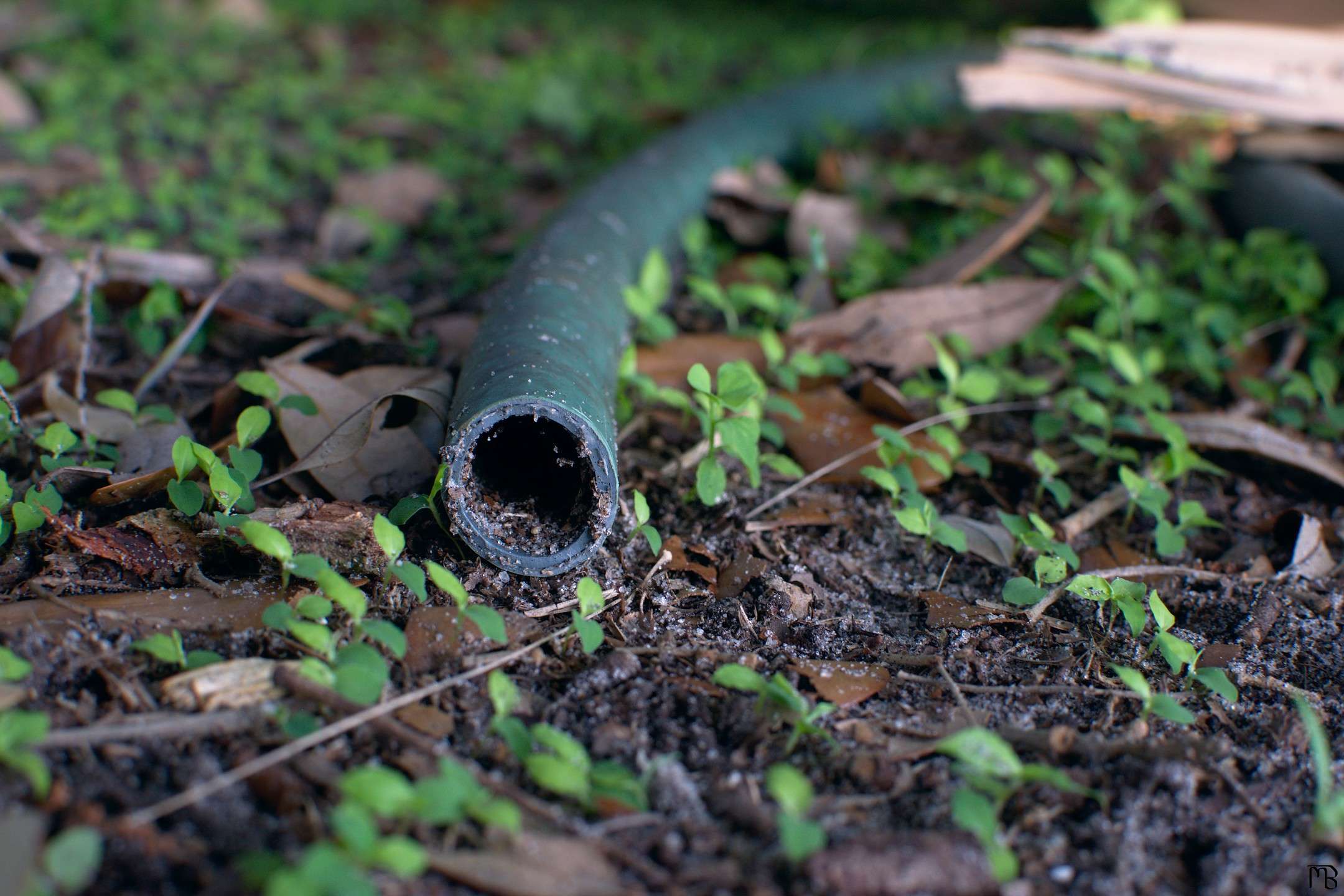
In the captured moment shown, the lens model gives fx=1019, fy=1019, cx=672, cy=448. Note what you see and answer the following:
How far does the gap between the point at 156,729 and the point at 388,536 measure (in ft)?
1.30

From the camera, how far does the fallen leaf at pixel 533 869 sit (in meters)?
1.21

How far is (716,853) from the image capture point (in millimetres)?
1293

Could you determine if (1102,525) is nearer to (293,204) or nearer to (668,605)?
(668,605)

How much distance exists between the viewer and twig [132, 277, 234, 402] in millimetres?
2160

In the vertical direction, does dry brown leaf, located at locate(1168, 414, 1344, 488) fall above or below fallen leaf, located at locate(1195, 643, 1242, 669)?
above

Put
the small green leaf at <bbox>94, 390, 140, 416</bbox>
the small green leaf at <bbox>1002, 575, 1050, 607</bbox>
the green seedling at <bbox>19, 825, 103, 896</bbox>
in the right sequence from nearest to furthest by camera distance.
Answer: the green seedling at <bbox>19, 825, 103, 896</bbox> < the small green leaf at <bbox>1002, 575, 1050, 607</bbox> < the small green leaf at <bbox>94, 390, 140, 416</bbox>

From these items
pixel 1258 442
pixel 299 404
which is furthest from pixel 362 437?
pixel 1258 442

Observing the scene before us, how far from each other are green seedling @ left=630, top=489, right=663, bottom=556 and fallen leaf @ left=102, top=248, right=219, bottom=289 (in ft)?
4.74

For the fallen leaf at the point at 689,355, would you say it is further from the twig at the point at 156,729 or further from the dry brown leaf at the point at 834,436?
the twig at the point at 156,729

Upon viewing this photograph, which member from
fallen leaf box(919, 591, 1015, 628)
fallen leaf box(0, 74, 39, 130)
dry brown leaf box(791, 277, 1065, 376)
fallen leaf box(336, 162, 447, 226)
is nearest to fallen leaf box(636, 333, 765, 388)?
dry brown leaf box(791, 277, 1065, 376)

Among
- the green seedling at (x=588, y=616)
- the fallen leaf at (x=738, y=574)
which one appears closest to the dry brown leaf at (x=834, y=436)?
the fallen leaf at (x=738, y=574)

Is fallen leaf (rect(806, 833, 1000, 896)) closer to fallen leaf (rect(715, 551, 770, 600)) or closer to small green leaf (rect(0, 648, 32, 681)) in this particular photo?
fallen leaf (rect(715, 551, 770, 600))

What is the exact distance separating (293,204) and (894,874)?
2852 millimetres

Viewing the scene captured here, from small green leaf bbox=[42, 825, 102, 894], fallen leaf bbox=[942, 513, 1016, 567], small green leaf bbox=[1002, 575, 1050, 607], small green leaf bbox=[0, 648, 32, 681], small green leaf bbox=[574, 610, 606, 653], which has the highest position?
small green leaf bbox=[42, 825, 102, 894]
